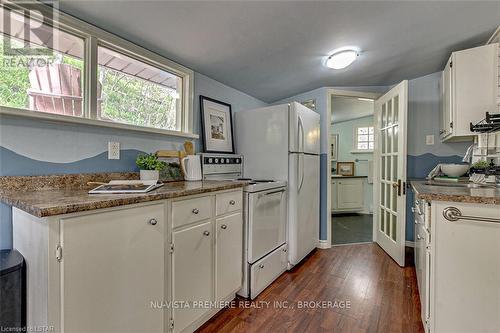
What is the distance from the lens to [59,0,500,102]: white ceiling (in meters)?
1.49

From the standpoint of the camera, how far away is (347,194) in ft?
15.8

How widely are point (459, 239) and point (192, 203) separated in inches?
59.6

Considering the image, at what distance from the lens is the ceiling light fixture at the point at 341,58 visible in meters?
2.15

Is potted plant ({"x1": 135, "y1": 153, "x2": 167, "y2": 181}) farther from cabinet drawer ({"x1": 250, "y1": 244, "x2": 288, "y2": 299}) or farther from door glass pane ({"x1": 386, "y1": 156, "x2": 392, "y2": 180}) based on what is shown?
door glass pane ({"x1": 386, "y1": 156, "x2": 392, "y2": 180})

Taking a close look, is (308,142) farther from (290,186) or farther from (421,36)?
(421,36)

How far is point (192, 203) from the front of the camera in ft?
4.75

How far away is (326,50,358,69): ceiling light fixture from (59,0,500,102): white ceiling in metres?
0.09

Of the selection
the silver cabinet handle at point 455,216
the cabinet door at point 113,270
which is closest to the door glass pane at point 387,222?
the silver cabinet handle at point 455,216

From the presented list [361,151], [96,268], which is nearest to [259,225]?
[96,268]

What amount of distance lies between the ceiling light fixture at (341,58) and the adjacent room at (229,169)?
1.2 inches

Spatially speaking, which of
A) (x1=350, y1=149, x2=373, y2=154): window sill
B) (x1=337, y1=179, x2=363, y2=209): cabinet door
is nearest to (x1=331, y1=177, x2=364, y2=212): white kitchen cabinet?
(x1=337, y1=179, x2=363, y2=209): cabinet door

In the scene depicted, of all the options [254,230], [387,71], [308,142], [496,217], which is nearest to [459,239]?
[496,217]

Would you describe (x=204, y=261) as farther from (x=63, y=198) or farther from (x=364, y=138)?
(x=364, y=138)

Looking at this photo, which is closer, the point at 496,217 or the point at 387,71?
the point at 496,217
